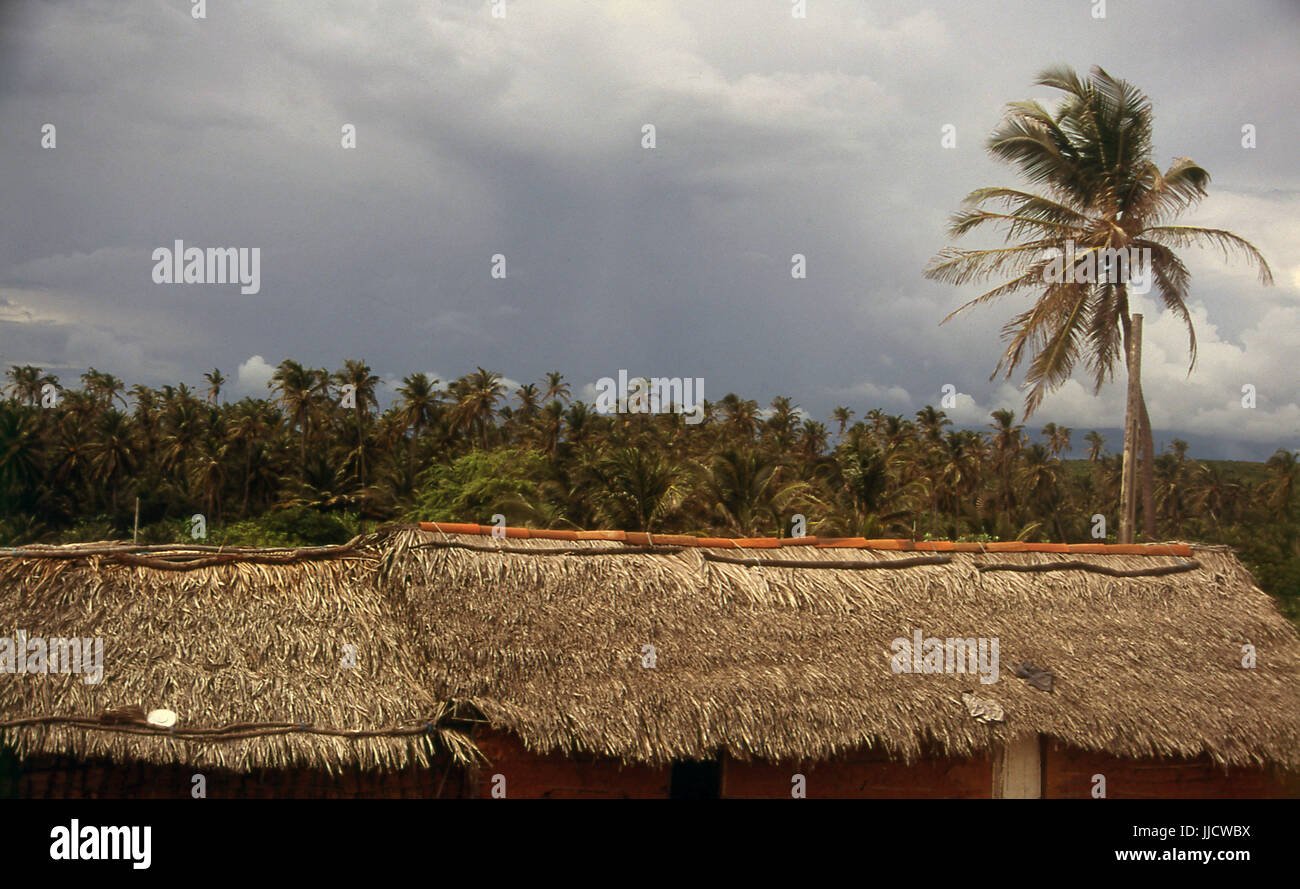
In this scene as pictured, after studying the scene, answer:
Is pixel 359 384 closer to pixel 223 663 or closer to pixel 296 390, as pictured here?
pixel 296 390

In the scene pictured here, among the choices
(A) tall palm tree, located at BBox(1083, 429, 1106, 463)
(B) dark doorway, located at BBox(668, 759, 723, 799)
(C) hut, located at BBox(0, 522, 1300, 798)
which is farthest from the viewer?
(A) tall palm tree, located at BBox(1083, 429, 1106, 463)

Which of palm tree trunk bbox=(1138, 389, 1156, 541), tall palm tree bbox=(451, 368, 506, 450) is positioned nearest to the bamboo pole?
palm tree trunk bbox=(1138, 389, 1156, 541)

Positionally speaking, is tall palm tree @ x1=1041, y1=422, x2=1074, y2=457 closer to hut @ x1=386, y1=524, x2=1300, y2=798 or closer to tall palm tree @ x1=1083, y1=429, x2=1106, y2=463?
tall palm tree @ x1=1083, y1=429, x2=1106, y2=463

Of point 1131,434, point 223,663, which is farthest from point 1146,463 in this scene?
point 223,663

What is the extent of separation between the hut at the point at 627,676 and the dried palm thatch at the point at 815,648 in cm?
3

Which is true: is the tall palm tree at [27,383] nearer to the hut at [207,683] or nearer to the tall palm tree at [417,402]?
the tall palm tree at [417,402]

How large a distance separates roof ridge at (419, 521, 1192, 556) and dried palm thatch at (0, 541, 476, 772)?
1.29m

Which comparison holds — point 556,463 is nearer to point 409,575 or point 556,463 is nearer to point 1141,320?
point 1141,320

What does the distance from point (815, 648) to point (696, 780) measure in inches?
66.2

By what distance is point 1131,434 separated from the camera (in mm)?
15820

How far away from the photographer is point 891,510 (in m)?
26.3

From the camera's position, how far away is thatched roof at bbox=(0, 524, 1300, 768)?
7402 millimetres
